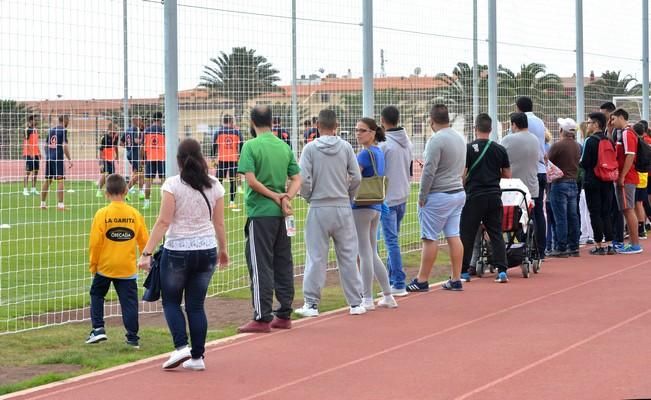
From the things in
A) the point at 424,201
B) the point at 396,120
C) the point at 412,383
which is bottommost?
the point at 412,383

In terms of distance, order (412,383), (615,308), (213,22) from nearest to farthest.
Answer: (412,383), (615,308), (213,22)

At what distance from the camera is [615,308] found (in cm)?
1134

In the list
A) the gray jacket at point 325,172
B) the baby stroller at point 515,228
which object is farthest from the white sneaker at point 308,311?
the baby stroller at point 515,228

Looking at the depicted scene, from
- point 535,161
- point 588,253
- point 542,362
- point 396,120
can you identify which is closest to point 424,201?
point 396,120

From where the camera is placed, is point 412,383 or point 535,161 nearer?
point 412,383

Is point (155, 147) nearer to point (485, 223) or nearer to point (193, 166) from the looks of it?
point (193, 166)

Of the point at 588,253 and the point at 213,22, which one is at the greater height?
the point at 213,22

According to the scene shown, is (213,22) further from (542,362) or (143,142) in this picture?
(542,362)

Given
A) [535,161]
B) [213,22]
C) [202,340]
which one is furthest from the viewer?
[535,161]

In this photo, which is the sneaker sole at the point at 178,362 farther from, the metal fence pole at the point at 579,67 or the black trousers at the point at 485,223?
the metal fence pole at the point at 579,67

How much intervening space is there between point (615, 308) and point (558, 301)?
2.46 feet

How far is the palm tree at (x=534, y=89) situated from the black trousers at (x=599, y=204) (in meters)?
2.88

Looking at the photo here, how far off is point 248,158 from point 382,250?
7.13 meters

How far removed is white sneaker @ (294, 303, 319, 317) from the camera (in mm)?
11078
